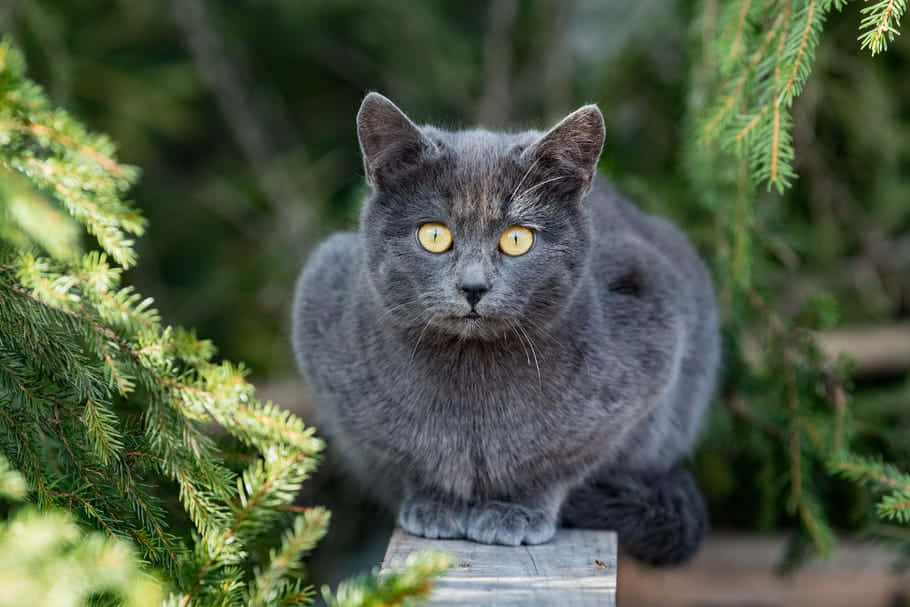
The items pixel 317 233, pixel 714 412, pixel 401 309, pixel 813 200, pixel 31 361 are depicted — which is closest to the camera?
pixel 31 361

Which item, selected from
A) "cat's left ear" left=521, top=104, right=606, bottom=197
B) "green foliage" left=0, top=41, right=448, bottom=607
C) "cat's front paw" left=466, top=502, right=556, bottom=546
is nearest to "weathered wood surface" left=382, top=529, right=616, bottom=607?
"cat's front paw" left=466, top=502, right=556, bottom=546

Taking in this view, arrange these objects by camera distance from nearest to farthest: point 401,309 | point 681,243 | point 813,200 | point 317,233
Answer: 1. point 401,309
2. point 681,243
3. point 813,200
4. point 317,233

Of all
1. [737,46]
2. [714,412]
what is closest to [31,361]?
[737,46]

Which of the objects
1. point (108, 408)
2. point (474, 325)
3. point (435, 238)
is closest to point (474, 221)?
point (435, 238)

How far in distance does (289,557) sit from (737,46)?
5.06 feet

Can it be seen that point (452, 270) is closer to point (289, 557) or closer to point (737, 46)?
point (289, 557)

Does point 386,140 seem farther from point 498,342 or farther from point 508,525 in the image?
point 508,525

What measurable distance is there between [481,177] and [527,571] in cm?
80

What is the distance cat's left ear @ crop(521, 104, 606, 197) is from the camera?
192 cm

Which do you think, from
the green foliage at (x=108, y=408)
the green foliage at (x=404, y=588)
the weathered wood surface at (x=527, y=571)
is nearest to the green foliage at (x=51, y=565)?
the green foliage at (x=108, y=408)

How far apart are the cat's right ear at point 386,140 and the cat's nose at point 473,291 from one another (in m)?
0.33

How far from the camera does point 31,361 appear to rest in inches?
58.1

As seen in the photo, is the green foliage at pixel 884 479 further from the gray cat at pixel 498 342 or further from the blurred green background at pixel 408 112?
the blurred green background at pixel 408 112

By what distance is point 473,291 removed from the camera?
1821 millimetres
